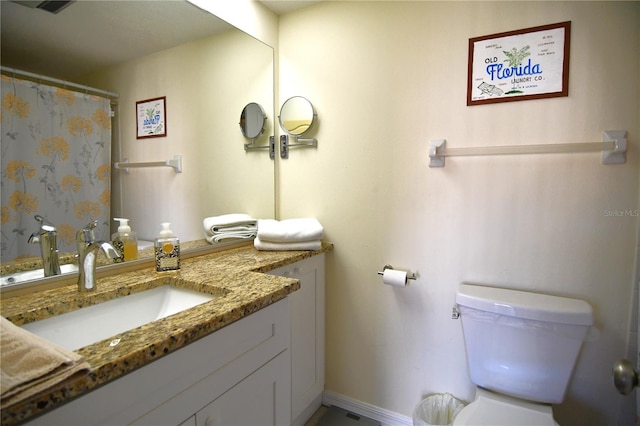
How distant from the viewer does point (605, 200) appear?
44.7 inches

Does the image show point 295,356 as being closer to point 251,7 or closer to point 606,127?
point 606,127

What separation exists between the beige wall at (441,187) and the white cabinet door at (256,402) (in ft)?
2.21

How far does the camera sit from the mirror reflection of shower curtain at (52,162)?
856mm

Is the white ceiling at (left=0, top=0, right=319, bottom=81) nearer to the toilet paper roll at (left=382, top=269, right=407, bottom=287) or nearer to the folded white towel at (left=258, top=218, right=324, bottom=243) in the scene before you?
the folded white towel at (left=258, top=218, right=324, bottom=243)

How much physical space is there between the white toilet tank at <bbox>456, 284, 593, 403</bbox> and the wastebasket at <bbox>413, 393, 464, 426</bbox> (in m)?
0.23

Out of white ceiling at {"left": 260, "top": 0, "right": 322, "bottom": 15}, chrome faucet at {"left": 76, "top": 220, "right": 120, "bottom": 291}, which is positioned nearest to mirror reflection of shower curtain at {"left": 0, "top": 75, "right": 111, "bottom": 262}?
chrome faucet at {"left": 76, "top": 220, "right": 120, "bottom": 291}

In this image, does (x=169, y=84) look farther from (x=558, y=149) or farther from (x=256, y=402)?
(x=558, y=149)

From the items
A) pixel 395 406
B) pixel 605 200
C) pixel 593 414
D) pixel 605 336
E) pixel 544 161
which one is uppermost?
pixel 544 161

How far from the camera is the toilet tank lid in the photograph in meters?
1.08

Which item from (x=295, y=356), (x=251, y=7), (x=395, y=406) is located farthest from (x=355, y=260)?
(x=251, y=7)

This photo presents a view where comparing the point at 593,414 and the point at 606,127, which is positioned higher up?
the point at 606,127

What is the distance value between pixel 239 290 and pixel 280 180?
938 mm

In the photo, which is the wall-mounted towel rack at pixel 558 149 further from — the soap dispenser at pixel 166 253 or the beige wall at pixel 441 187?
the soap dispenser at pixel 166 253

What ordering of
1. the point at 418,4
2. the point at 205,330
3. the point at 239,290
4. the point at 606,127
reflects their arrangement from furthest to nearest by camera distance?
the point at 418,4
the point at 606,127
the point at 239,290
the point at 205,330
